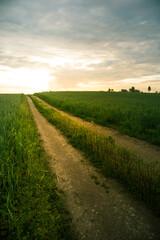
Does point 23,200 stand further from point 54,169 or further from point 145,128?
point 145,128

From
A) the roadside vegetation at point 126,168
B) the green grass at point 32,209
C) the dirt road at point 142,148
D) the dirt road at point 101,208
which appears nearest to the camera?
the green grass at point 32,209

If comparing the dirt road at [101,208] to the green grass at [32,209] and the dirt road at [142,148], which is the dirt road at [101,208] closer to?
the green grass at [32,209]

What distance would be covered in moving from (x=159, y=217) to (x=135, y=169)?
4.47 feet

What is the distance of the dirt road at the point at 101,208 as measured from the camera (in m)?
2.73

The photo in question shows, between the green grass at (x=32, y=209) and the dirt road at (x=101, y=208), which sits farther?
the dirt road at (x=101, y=208)

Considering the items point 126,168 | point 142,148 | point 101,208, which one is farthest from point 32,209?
point 142,148

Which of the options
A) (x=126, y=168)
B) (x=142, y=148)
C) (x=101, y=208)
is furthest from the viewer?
(x=142, y=148)

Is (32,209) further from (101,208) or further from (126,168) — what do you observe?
(126,168)

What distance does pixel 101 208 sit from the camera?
10.9 ft

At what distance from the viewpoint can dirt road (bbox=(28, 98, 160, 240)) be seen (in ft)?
8.97

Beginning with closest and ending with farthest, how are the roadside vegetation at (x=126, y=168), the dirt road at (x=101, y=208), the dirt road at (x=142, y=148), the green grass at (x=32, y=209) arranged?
1. the green grass at (x=32, y=209)
2. the dirt road at (x=101, y=208)
3. the roadside vegetation at (x=126, y=168)
4. the dirt road at (x=142, y=148)

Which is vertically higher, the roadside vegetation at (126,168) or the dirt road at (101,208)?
the roadside vegetation at (126,168)

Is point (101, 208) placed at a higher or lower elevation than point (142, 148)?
lower

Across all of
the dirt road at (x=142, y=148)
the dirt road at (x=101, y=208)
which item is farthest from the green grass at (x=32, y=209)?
the dirt road at (x=142, y=148)
